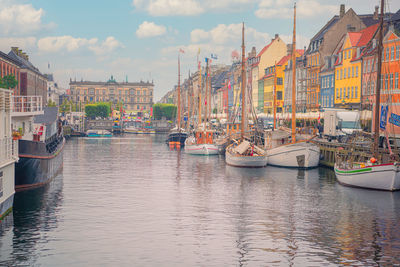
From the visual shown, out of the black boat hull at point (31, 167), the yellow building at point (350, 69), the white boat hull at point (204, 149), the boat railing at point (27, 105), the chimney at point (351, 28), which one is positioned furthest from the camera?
the chimney at point (351, 28)

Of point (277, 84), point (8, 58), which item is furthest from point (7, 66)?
point (277, 84)

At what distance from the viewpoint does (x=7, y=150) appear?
99.5ft

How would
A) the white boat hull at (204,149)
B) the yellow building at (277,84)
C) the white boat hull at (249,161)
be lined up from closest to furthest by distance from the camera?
the white boat hull at (249,161)
the white boat hull at (204,149)
the yellow building at (277,84)

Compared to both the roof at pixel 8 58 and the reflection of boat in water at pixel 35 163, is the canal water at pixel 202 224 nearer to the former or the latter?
the reflection of boat in water at pixel 35 163

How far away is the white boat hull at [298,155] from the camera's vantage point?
59.1m

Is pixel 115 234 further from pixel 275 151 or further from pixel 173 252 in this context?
pixel 275 151

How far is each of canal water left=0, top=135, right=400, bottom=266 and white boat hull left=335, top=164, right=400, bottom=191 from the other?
80 cm

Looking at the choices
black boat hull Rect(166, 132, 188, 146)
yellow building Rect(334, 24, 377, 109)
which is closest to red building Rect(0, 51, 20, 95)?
black boat hull Rect(166, 132, 188, 146)

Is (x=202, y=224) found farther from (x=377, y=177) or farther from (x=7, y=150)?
(x=377, y=177)

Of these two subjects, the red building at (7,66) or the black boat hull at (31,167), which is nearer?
the black boat hull at (31,167)

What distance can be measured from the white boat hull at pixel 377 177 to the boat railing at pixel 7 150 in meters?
25.1

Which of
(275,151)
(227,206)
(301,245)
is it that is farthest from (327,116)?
(301,245)

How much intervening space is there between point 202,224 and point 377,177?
53.8 ft

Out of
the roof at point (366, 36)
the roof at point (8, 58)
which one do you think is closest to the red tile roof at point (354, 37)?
the roof at point (366, 36)
